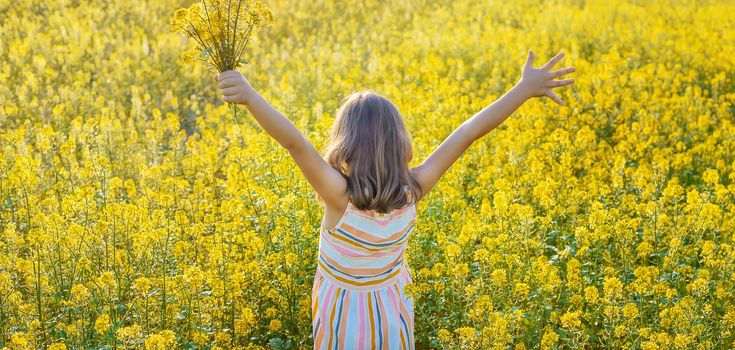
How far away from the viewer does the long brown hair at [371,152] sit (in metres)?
2.58

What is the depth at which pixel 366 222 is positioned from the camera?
2.63 metres

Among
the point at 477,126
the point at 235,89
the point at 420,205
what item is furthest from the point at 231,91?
the point at 420,205

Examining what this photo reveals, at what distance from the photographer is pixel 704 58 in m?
8.59

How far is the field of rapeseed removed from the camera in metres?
3.39

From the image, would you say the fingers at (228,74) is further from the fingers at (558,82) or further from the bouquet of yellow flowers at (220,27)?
the fingers at (558,82)

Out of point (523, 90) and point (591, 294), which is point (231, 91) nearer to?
point (523, 90)

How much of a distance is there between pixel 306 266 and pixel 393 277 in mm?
1243

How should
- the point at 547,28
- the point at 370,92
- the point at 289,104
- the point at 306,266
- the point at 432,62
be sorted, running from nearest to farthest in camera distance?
the point at 370,92
the point at 306,266
the point at 289,104
the point at 432,62
the point at 547,28

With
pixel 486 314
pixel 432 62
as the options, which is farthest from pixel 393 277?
pixel 432 62

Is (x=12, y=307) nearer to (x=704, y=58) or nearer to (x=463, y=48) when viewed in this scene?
(x=463, y=48)

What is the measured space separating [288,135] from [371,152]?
38cm

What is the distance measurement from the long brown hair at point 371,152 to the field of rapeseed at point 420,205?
0.39 meters

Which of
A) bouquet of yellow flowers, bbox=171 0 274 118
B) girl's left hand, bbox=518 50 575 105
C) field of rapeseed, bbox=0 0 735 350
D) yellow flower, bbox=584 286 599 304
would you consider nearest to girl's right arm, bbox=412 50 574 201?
girl's left hand, bbox=518 50 575 105

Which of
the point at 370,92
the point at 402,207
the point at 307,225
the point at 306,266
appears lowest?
the point at 306,266
